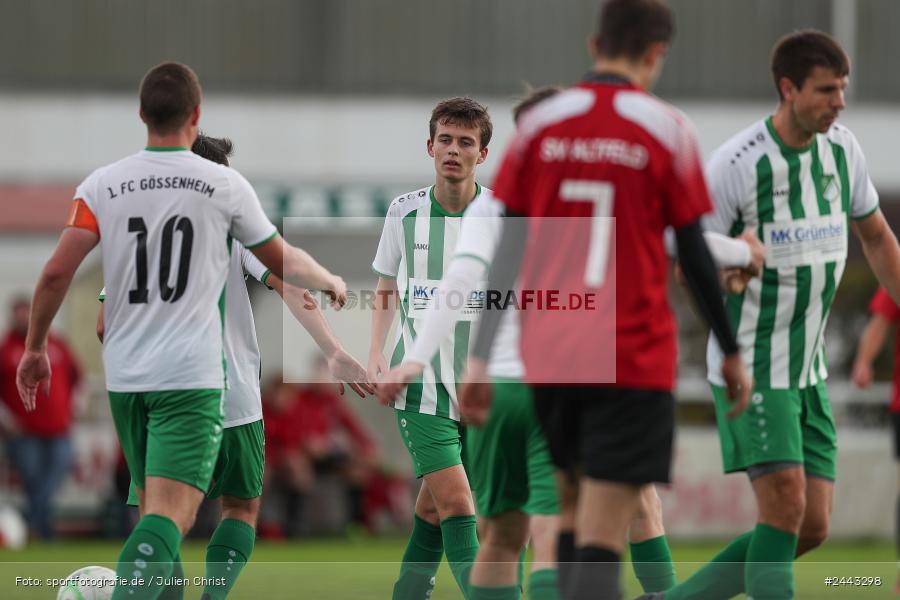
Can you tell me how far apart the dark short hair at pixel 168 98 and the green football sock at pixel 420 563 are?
232 centimetres

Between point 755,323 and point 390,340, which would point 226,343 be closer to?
point 390,340

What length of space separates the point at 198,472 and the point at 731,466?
7.02 ft

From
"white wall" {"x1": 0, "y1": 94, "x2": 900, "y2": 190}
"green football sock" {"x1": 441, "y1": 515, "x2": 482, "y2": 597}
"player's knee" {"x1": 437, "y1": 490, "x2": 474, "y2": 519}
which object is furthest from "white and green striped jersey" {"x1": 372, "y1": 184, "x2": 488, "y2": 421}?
"white wall" {"x1": 0, "y1": 94, "x2": 900, "y2": 190}

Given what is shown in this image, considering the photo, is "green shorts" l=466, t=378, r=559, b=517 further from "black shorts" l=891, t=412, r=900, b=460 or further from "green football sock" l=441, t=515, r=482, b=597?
"black shorts" l=891, t=412, r=900, b=460

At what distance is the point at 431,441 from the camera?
270 inches

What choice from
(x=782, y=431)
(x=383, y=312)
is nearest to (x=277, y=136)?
(x=383, y=312)

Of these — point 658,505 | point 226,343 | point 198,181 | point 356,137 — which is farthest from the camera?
point 356,137

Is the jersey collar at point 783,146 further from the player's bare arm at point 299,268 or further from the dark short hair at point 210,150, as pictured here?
Answer: the dark short hair at point 210,150

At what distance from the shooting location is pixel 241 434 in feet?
21.6

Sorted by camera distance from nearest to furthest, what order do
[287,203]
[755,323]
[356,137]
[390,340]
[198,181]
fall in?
[198,181] → [755,323] → [390,340] → [287,203] → [356,137]

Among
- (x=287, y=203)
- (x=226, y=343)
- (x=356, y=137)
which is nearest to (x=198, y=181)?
(x=226, y=343)

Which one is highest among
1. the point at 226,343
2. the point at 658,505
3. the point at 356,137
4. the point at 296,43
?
the point at 296,43

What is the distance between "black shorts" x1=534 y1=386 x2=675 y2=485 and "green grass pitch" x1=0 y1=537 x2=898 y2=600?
3.94 m

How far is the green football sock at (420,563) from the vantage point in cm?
691
